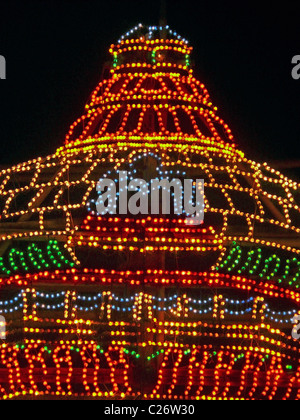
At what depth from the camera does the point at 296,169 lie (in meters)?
11.5

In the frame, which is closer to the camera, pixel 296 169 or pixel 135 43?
pixel 135 43

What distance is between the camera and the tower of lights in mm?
6781

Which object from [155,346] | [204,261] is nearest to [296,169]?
[204,261]

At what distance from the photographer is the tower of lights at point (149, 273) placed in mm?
6781

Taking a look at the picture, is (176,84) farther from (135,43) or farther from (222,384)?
(222,384)

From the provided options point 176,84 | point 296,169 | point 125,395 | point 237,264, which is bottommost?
point 125,395

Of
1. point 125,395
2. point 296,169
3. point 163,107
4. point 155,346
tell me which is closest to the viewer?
point 125,395

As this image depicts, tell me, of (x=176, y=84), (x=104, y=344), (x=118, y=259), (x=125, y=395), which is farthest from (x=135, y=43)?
(x=125, y=395)

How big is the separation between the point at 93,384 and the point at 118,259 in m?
1.98

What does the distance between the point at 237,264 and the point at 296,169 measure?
372 centimetres

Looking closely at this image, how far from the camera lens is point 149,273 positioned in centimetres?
675

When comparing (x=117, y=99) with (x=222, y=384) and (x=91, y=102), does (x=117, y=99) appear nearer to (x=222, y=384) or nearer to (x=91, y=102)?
(x=91, y=102)

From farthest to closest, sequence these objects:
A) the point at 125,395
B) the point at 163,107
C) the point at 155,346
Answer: the point at 163,107
the point at 155,346
the point at 125,395

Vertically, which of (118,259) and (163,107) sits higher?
(163,107)
